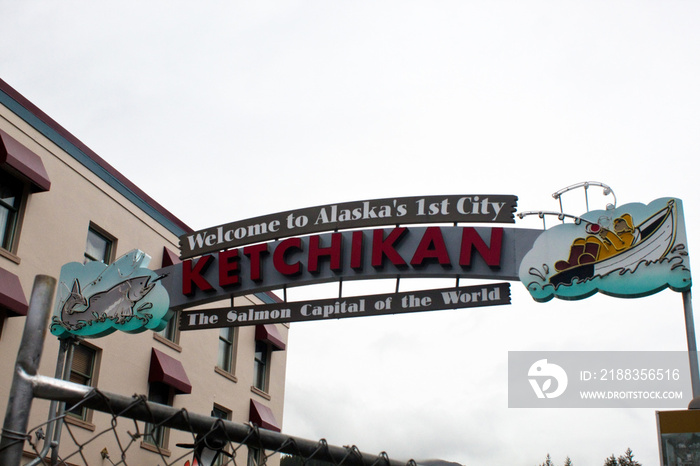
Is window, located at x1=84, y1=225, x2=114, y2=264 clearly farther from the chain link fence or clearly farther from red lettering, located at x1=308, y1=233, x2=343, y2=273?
the chain link fence

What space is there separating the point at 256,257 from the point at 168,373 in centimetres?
697

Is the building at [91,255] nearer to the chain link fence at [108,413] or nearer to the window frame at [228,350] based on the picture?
the window frame at [228,350]

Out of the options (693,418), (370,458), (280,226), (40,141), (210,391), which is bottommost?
(370,458)

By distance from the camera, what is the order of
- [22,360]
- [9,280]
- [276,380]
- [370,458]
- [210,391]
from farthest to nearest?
1. [276,380]
2. [210,391]
3. [9,280]
4. [370,458]
5. [22,360]

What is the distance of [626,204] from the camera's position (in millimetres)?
11852

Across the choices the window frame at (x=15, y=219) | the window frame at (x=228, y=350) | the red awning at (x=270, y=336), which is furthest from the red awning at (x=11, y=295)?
the red awning at (x=270, y=336)

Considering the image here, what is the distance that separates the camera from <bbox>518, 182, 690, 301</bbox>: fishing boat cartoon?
36.4ft

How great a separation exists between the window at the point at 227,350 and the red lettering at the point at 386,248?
11.4 meters

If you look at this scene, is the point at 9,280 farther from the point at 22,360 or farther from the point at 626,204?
the point at 22,360

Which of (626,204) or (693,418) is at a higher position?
(626,204)

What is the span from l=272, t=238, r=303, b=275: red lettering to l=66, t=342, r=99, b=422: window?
239 inches

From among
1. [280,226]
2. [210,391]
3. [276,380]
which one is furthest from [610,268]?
[276,380]

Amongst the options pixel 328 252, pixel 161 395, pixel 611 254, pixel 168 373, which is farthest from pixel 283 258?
pixel 161 395

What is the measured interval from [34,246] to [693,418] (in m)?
14.5
